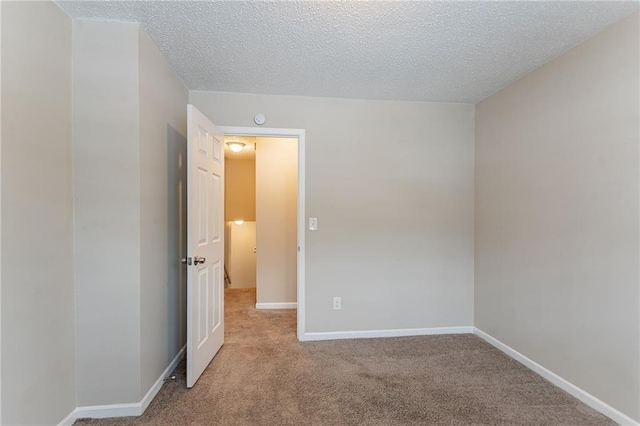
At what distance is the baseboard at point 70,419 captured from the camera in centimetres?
162

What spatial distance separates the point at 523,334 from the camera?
2385 millimetres

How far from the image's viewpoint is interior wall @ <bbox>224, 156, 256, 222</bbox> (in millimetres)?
5957

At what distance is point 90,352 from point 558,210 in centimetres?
321

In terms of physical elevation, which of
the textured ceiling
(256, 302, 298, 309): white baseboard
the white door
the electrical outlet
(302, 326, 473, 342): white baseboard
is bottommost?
(256, 302, 298, 309): white baseboard

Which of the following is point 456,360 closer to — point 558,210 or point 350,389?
point 350,389

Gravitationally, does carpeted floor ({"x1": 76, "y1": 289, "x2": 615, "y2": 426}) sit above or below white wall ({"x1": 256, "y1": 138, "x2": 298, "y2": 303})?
below

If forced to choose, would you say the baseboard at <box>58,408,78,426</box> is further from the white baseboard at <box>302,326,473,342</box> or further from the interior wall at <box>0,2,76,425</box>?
the white baseboard at <box>302,326,473,342</box>

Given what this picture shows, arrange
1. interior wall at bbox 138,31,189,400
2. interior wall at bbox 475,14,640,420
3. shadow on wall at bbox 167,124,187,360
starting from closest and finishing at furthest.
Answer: interior wall at bbox 475,14,640,420 → interior wall at bbox 138,31,189,400 → shadow on wall at bbox 167,124,187,360

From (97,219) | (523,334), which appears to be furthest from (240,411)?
(523,334)

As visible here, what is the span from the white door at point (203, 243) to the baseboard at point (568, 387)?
8.32 feet

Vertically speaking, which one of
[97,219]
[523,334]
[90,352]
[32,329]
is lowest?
[523,334]

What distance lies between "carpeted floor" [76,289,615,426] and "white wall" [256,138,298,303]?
1.12m

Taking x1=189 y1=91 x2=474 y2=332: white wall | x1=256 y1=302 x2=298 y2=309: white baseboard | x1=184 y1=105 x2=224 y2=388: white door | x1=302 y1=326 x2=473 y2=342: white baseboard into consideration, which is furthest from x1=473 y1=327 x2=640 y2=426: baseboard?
x1=184 y1=105 x2=224 y2=388: white door

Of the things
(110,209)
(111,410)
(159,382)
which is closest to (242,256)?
(159,382)
